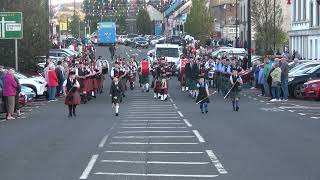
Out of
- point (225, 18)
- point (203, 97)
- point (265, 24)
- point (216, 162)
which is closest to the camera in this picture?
point (216, 162)

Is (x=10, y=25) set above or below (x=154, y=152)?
above

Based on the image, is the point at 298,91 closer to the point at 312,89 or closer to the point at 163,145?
the point at 312,89

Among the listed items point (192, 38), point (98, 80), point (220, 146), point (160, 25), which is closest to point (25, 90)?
point (98, 80)

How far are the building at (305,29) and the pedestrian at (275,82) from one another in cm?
2798

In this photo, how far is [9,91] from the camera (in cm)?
2511

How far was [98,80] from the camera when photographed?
119 ft

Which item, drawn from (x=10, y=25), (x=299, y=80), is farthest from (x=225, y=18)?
(x=299, y=80)

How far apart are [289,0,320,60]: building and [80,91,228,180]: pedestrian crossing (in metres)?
39.3

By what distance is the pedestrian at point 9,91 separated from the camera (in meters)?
25.1

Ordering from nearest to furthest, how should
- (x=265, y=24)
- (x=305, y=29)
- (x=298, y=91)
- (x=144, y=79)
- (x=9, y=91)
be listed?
(x=9, y=91) → (x=298, y=91) → (x=144, y=79) → (x=265, y=24) → (x=305, y=29)

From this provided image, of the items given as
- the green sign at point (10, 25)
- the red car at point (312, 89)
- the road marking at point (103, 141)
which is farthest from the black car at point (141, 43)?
the road marking at point (103, 141)

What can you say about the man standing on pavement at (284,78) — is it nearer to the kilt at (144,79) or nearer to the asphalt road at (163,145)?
the asphalt road at (163,145)

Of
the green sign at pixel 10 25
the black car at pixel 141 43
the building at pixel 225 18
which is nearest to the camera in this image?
the green sign at pixel 10 25

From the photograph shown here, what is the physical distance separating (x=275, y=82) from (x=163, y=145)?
16422 millimetres
